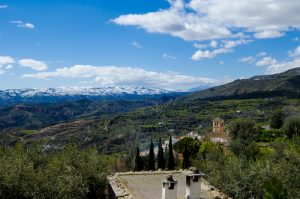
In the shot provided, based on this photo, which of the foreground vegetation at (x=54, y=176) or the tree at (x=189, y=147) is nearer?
the foreground vegetation at (x=54, y=176)

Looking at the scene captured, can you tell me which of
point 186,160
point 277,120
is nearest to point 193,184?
point 186,160

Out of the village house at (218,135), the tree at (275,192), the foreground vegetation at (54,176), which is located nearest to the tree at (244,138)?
the village house at (218,135)

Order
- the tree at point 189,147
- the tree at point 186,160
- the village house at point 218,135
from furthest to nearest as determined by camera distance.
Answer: the village house at point 218,135 < the tree at point 189,147 < the tree at point 186,160

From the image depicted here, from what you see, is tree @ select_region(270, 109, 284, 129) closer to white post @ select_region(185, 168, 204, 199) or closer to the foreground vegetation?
the foreground vegetation

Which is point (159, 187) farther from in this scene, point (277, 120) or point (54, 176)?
point (277, 120)

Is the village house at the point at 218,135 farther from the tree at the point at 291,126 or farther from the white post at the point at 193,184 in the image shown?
the white post at the point at 193,184

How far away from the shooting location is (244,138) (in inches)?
3314

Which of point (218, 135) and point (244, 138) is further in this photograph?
point (218, 135)

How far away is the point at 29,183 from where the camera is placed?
76.1 ft

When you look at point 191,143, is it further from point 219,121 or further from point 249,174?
point 249,174

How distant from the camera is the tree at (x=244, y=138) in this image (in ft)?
222

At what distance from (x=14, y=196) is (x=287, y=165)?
2528cm

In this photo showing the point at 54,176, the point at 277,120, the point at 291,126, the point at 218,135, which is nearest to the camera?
the point at 54,176

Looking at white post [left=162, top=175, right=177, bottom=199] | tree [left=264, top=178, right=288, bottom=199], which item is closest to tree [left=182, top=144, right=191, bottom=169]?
tree [left=264, top=178, right=288, bottom=199]
